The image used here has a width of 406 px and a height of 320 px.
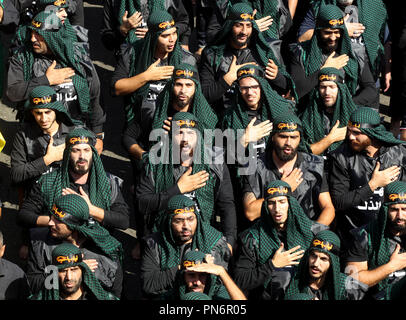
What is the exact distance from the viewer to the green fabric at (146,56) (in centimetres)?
1235

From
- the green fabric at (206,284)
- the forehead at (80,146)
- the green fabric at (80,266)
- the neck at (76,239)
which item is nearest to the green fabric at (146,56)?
the forehead at (80,146)

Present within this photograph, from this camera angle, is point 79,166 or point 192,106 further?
point 192,106

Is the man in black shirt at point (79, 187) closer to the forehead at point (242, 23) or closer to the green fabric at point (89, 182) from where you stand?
the green fabric at point (89, 182)

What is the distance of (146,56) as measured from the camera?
12.5 meters

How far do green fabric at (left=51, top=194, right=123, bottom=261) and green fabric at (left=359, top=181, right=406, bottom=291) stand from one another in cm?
219

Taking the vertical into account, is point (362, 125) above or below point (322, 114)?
above

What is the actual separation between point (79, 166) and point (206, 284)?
1.82m

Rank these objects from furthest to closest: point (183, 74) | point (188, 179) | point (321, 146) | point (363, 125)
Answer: point (321, 146) < point (183, 74) < point (363, 125) < point (188, 179)

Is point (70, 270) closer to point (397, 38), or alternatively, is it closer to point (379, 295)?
point (379, 295)

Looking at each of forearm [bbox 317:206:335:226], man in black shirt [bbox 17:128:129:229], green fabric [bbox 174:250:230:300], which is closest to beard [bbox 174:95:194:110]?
man in black shirt [bbox 17:128:129:229]

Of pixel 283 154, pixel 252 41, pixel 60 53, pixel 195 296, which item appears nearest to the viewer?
pixel 195 296

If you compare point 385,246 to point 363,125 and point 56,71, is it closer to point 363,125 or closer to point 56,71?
point 363,125

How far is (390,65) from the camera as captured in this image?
47.7ft

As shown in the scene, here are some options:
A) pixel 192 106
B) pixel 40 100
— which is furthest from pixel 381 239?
pixel 40 100
